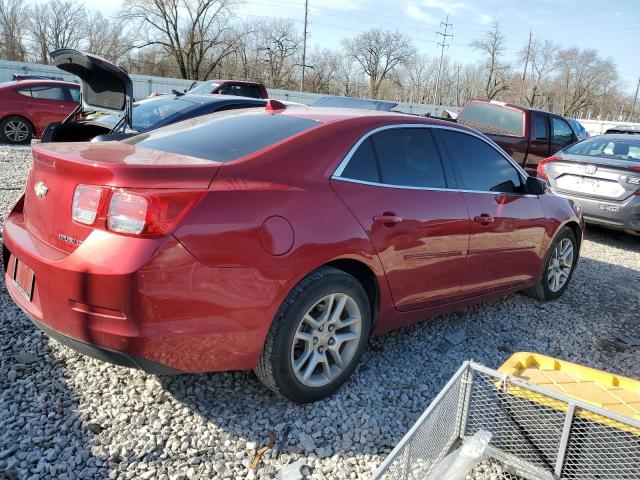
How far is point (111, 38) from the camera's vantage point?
5075 centimetres

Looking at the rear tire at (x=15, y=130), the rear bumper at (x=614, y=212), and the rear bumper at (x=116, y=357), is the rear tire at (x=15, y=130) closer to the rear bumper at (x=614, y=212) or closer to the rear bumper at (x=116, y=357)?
the rear bumper at (x=614, y=212)

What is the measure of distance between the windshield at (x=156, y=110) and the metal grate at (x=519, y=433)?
5.89 meters

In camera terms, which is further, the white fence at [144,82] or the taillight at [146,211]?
the white fence at [144,82]

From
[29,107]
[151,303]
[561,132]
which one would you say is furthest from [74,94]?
[151,303]

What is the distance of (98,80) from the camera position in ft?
18.9

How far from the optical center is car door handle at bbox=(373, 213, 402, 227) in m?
2.85

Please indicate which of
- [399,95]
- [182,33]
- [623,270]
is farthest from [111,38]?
[623,270]

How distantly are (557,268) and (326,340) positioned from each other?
117 inches

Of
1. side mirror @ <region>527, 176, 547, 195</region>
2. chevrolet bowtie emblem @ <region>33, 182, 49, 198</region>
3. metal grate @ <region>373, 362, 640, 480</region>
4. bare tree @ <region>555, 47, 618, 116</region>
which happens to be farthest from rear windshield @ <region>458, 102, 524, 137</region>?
bare tree @ <region>555, 47, 618, 116</region>

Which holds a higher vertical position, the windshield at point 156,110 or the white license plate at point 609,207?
the windshield at point 156,110

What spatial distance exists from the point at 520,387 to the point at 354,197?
3.98 ft

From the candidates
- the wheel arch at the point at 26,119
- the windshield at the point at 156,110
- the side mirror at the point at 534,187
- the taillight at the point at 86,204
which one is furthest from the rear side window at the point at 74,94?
the taillight at the point at 86,204

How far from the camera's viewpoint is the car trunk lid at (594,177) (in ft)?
22.5

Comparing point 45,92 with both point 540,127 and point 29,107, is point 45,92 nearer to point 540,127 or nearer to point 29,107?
point 29,107
